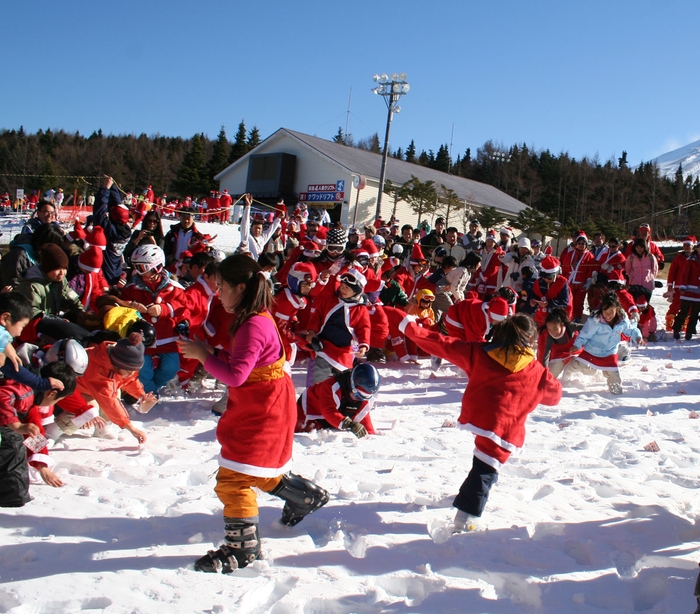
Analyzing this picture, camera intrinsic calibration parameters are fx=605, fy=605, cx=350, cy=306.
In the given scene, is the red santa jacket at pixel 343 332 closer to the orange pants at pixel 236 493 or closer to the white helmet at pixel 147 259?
the white helmet at pixel 147 259

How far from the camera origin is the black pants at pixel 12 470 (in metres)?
3.25

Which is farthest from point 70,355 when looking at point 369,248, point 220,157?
point 220,157

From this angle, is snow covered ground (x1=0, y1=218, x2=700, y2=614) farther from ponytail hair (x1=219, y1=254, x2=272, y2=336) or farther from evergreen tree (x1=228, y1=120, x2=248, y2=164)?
evergreen tree (x1=228, y1=120, x2=248, y2=164)

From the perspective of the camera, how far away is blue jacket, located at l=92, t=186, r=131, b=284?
7.86m

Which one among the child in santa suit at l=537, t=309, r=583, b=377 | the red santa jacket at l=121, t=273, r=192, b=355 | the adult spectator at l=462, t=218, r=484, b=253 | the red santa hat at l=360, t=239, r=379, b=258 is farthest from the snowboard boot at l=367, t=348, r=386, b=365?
the adult spectator at l=462, t=218, r=484, b=253

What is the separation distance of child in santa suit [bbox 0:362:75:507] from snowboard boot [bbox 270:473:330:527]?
1.40 metres

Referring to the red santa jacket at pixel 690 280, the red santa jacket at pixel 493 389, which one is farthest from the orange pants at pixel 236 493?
the red santa jacket at pixel 690 280

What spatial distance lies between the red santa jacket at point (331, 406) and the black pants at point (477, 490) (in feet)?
5.98

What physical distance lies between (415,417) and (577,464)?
1.70 metres

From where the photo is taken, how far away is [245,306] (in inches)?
Answer: 120

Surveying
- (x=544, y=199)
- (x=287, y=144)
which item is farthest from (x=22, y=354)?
(x=544, y=199)

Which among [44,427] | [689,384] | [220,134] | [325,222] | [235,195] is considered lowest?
[44,427]

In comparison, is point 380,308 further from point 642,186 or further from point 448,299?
point 642,186

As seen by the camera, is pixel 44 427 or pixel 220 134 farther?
pixel 220 134
